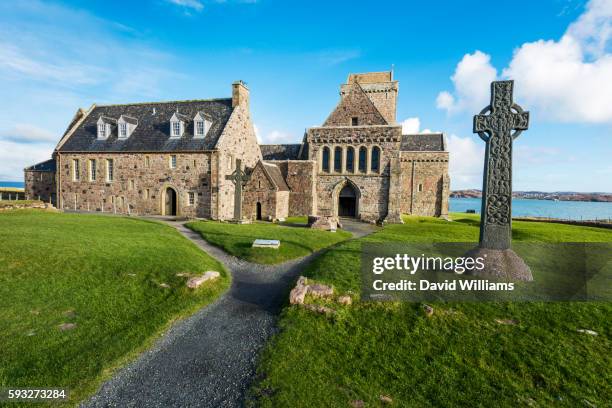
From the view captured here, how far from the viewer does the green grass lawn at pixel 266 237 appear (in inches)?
610

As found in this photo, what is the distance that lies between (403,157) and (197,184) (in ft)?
89.3

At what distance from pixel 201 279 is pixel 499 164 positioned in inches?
474

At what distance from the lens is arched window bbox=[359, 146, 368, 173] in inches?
1328

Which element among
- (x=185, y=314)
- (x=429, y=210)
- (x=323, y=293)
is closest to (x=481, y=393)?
(x=323, y=293)

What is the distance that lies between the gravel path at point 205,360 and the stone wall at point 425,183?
34.3 meters

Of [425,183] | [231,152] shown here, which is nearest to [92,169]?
[231,152]

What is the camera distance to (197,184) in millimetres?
31547

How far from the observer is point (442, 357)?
6934 millimetres

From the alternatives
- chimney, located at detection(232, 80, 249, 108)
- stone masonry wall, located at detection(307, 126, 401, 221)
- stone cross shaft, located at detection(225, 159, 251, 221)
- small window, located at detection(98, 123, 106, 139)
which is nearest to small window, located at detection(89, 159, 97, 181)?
small window, located at detection(98, 123, 106, 139)

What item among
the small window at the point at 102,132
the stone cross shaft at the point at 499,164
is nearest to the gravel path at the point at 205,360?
the stone cross shaft at the point at 499,164

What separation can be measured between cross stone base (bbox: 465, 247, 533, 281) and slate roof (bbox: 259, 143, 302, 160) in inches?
1238

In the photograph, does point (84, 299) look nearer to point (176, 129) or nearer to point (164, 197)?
point (164, 197)

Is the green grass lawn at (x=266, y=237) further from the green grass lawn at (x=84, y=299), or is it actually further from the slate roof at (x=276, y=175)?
the slate roof at (x=276, y=175)

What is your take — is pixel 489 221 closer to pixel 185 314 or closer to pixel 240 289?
pixel 240 289
